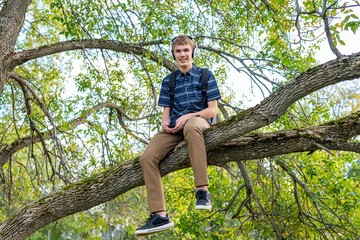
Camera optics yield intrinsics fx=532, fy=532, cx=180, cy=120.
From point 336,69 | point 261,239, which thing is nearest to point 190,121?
point 336,69

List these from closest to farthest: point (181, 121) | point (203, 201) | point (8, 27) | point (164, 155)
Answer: point (203, 201) < point (181, 121) < point (164, 155) < point (8, 27)

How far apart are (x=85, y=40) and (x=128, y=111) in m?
2.17

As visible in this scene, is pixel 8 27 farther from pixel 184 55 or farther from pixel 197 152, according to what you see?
pixel 197 152

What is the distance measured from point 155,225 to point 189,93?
895mm

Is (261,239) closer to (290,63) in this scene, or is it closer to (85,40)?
(290,63)

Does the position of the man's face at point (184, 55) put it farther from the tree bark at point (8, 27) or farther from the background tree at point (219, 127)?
the tree bark at point (8, 27)

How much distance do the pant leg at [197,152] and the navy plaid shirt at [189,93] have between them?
0.25 meters

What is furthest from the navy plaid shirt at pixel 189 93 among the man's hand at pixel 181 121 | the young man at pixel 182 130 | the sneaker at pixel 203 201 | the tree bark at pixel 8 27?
the tree bark at pixel 8 27

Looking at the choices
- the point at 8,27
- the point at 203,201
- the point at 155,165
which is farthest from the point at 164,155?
the point at 8,27

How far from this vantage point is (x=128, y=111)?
308 inches

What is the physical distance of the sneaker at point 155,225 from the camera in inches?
130

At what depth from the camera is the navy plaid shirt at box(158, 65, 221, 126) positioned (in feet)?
11.6

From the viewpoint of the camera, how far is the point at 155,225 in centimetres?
332

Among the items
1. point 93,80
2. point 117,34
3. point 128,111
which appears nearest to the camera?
point 117,34
